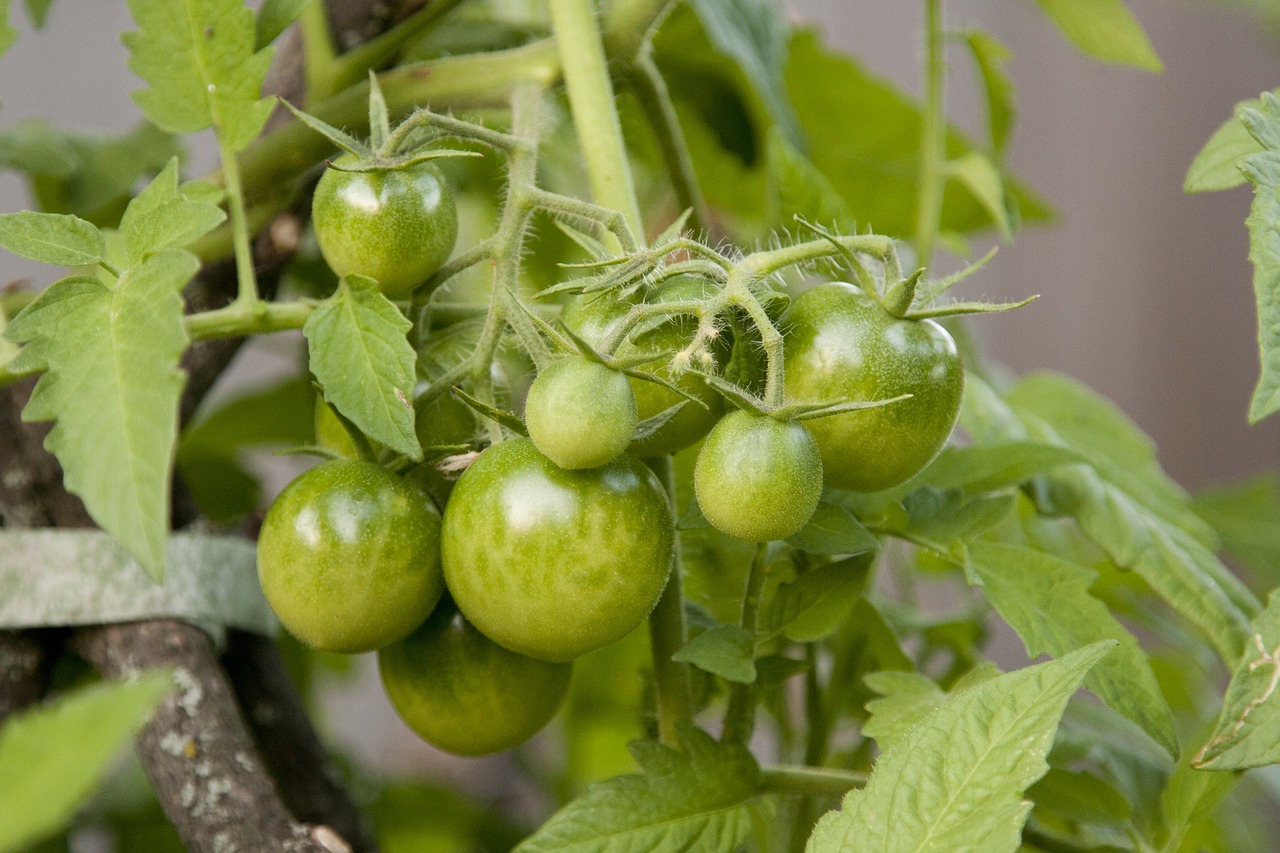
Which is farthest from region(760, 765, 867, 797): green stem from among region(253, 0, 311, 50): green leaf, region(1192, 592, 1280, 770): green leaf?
region(253, 0, 311, 50): green leaf

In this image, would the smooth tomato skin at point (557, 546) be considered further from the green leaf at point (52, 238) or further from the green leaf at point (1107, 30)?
the green leaf at point (1107, 30)

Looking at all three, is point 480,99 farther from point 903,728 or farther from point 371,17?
point 903,728

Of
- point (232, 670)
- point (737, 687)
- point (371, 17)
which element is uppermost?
point (371, 17)

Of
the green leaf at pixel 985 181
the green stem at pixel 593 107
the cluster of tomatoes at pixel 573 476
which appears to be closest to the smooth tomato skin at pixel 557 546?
the cluster of tomatoes at pixel 573 476

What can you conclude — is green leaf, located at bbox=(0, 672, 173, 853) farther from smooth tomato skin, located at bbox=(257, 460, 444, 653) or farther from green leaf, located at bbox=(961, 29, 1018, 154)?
green leaf, located at bbox=(961, 29, 1018, 154)

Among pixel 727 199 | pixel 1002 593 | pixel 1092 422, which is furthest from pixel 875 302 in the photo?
pixel 727 199

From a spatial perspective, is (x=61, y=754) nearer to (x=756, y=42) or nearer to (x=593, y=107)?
(x=593, y=107)
